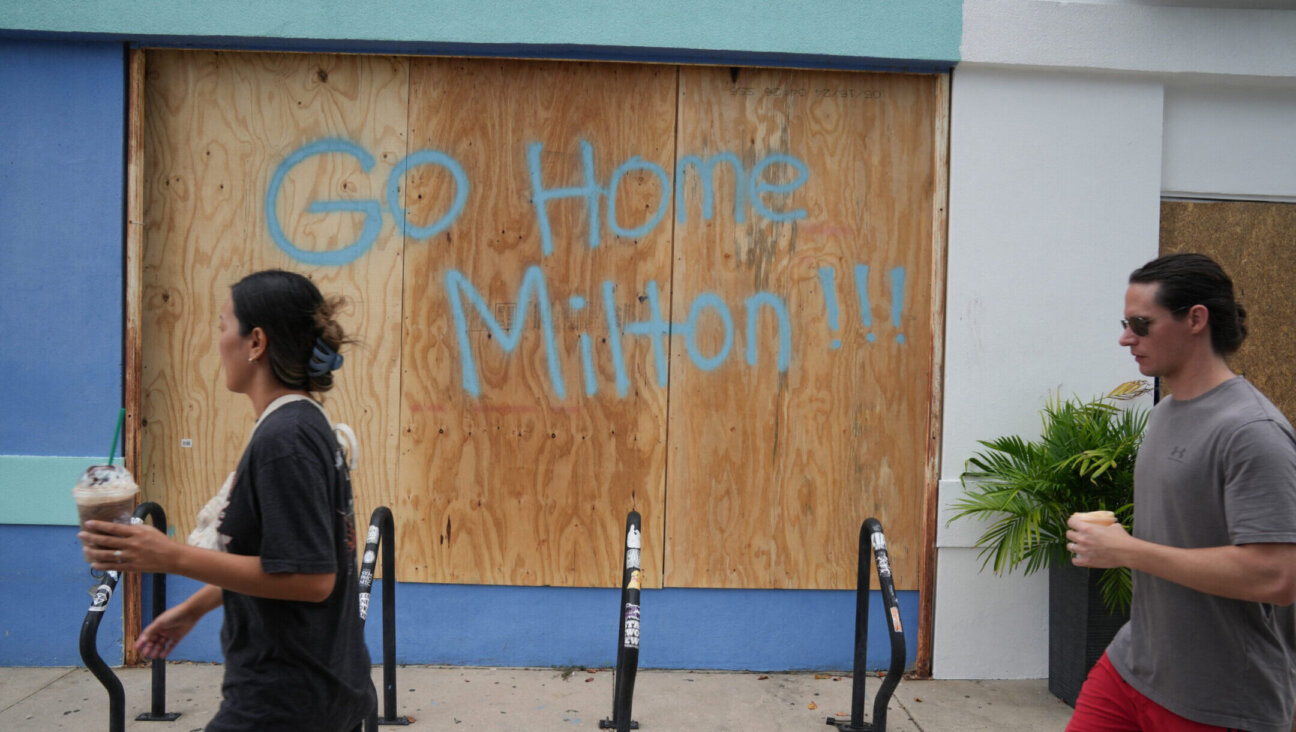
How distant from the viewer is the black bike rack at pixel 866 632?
3.52 meters

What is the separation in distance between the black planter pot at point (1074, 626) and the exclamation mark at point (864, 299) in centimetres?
160

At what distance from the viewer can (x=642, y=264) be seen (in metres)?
5.03

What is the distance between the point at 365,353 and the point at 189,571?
3208 millimetres

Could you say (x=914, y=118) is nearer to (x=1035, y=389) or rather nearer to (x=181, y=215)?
(x=1035, y=389)

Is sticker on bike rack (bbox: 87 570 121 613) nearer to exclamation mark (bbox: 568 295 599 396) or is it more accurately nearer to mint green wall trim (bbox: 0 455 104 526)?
mint green wall trim (bbox: 0 455 104 526)

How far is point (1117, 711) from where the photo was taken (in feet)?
8.14

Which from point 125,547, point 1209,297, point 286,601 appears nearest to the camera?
point 125,547

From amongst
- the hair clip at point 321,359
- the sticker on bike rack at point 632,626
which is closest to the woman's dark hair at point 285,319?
the hair clip at point 321,359

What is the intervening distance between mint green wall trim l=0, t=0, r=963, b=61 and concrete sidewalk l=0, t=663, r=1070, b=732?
343 centimetres

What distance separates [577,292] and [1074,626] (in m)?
3.11

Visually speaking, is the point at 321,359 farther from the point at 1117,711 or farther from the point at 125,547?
the point at 1117,711

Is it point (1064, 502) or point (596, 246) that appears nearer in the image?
point (1064, 502)

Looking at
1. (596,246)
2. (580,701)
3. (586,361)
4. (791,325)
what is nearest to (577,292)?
(596,246)

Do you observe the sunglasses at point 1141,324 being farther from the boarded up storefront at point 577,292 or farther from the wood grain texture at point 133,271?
the wood grain texture at point 133,271
